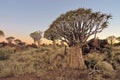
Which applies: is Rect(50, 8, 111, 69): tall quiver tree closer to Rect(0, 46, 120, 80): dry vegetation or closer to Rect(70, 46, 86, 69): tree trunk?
Rect(70, 46, 86, 69): tree trunk

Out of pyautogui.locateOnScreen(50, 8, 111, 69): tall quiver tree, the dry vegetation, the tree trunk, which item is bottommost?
the dry vegetation

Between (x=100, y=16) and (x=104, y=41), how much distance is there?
5256 millimetres

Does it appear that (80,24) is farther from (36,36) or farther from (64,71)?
(36,36)

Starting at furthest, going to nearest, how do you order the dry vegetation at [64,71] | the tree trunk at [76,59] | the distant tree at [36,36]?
the distant tree at [36,36]
the tree trunk at [76,59]
the dry vegetation at [64,71]

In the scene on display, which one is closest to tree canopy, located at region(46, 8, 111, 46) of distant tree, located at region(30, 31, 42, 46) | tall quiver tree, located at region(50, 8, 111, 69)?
tall quiver tree, located at region(50, 8, 111, 69)

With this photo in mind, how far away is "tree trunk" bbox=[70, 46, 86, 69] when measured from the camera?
1335cm

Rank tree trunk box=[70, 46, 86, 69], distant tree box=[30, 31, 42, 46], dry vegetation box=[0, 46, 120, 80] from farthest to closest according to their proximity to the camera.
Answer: distant tree box=[30, 31, 42, 46], tree trunk box=[70, 46, 86, 69], dry vegetation box=[0, 46, 120, 80]

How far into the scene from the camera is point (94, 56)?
607 inches

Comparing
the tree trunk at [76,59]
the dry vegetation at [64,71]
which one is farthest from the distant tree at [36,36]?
the tree trunk at [76,59]

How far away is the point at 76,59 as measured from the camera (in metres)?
13.6

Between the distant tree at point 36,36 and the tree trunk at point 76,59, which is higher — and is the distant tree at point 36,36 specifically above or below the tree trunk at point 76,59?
above

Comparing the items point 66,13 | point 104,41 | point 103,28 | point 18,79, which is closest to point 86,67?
point 103,28

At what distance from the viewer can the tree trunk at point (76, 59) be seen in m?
13.4

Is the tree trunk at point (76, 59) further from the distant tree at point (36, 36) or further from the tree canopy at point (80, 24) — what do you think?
the distant tree at point (36, 36)
